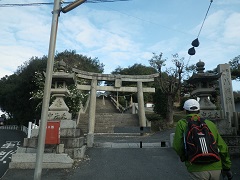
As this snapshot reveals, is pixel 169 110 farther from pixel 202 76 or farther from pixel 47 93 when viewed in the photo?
pixel 47 93

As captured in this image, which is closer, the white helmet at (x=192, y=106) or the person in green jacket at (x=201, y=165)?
the person in green jacket at (x=201, y=165)

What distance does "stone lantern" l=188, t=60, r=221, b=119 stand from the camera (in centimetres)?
888

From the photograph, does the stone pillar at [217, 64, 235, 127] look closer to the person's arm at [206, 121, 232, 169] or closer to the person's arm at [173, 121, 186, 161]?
the person's arm at [206, 121, 232, 169]

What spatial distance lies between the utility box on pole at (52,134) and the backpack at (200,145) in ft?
19.3

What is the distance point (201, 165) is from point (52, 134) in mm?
6113

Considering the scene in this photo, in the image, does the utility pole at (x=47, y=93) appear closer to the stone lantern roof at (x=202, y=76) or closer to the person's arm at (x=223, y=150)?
the person's arm at (x=223, y=150)

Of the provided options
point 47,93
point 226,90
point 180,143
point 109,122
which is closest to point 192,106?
point 180,143

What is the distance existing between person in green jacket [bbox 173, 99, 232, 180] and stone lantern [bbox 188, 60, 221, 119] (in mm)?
6176

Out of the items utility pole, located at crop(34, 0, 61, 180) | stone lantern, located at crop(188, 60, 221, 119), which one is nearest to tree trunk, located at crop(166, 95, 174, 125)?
stone lantern, located at crop(188, 60, 221, 119)

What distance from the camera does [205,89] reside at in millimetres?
9141

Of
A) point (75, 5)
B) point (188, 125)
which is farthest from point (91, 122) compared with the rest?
point (188, 125)

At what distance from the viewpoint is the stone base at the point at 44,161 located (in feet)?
23.9

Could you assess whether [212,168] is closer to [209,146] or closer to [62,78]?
[209,146]

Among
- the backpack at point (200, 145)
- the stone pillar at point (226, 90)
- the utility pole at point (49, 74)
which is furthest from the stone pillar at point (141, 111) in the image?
the backpack at point (200, 145)
